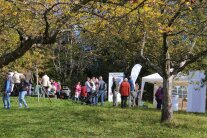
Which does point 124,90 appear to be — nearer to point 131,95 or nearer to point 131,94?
point 131,94

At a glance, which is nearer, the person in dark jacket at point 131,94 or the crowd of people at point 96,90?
the crowd of people at point 96,90

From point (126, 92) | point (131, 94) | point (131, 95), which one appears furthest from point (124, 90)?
point (131, 95)

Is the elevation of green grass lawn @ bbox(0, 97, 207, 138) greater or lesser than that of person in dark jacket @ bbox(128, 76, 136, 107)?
lesser

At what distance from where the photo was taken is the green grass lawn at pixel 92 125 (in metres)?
14.9

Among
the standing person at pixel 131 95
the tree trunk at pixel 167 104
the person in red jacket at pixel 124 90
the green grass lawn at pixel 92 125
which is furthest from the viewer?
the standing person at pixel 131 95

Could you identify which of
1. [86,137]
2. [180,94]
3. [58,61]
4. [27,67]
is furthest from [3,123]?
[58,61]

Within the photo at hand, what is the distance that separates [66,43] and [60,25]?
1317 inches

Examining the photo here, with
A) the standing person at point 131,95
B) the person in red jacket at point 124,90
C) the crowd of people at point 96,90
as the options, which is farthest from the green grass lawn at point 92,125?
the standing person at point 131,95

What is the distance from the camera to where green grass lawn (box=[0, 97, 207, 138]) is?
1491 cm

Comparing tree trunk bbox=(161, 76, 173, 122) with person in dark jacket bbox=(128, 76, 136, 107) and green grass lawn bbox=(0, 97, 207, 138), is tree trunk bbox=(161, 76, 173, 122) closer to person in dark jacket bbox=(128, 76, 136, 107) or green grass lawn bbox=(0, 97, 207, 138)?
green grass lawn bbox=(0, 97, 207, 138)

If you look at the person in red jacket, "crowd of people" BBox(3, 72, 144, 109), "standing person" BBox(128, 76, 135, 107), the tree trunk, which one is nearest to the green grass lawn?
the tree trunk

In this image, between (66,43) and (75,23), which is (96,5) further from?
(66,43)

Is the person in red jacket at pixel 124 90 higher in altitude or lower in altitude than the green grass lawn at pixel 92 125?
higher

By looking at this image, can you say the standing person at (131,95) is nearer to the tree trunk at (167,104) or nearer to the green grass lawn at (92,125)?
the green grass lawn at (92,125)
